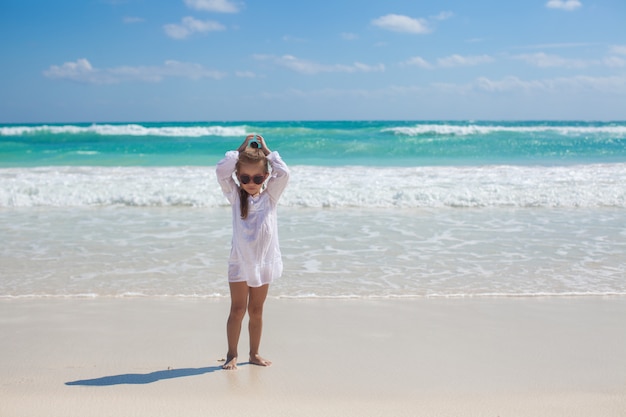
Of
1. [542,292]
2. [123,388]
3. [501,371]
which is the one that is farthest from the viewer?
[542,292]

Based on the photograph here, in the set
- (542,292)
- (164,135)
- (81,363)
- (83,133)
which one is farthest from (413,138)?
(81,363)

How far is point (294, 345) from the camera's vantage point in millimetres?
4207

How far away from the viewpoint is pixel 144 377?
3.57m

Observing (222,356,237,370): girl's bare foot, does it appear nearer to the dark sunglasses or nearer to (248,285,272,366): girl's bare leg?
(248,285,272,366): girl's bare leg

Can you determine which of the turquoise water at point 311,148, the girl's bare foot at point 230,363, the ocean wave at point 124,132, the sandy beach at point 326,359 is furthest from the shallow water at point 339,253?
the ocean wave at point 124,132

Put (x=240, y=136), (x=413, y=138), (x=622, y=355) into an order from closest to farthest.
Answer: (x=622, y=355) < (x=413, y=138) < (x=240, y=136)

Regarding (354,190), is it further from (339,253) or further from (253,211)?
(253,211)

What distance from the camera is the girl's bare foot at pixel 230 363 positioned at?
3.70m

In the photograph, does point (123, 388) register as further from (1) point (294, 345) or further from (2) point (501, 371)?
(2) point (501, 371)

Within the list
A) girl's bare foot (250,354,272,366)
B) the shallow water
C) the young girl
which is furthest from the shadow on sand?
the shallow water

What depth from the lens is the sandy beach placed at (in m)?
3.20

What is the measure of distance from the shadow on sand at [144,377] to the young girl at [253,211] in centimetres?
52

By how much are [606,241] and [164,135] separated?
37.4m

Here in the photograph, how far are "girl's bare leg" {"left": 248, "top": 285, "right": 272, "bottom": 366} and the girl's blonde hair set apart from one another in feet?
1.56
